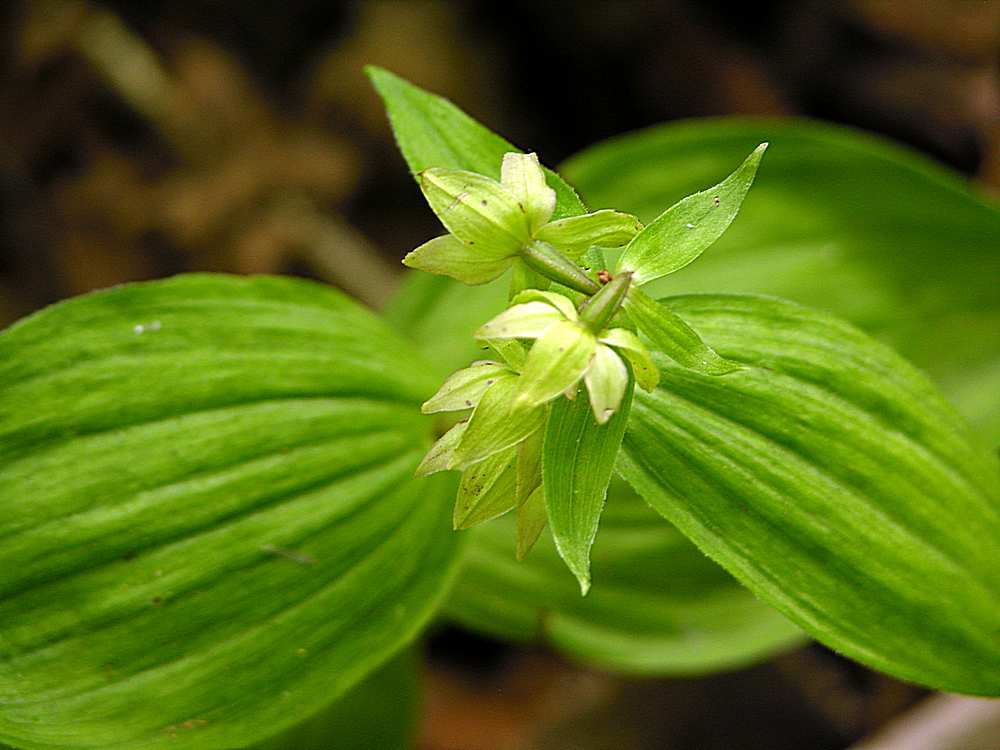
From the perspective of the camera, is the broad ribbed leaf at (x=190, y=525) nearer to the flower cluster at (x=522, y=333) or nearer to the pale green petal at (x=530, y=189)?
the flower cluster at (x=522, y=333)

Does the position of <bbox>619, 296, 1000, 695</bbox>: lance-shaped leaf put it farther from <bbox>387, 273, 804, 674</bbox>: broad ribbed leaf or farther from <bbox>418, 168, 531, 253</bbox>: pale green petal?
<bbox>387, 273, 804, 674</bbox>: broad ribbed leaf

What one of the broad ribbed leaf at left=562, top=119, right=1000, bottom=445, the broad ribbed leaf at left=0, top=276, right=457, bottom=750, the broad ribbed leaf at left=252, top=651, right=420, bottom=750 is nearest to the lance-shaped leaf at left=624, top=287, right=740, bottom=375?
the broad ribbed leaf at left=0, top=276, right=457, bottom=750

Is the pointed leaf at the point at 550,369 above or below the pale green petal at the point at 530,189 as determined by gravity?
below

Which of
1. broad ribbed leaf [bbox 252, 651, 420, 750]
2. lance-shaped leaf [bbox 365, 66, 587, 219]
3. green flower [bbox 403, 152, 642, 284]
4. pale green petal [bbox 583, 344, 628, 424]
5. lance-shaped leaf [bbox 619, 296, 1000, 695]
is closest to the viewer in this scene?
pale green petal [bbox 583, 344, 628, 424]

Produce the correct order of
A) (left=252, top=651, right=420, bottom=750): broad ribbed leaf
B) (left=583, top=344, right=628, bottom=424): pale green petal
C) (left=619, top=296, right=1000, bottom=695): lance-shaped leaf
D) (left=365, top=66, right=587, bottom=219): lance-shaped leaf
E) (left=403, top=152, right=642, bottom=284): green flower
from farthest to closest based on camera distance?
1. (left=252, top=651, right=420, bottom=750): broad ribbed leaf
2. (left=365, top=66, right=587, bottom=219): lance-shaped leaf
3. (left=619, top=296, right=1000, bottom=695): lance-shaped leaf
4. (left=403, top=152, right=642, bottom=284): green flower
5. (left=583, top=344, right=628, bottom=424): pale green petal

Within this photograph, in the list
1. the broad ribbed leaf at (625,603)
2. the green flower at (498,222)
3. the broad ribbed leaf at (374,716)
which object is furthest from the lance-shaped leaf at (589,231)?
the broad ribbed leaf at (374,716)

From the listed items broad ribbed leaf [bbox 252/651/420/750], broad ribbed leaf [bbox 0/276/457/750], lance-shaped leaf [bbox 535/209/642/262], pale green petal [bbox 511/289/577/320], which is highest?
lance-shaped leaf [bbox 535/209/642/262]

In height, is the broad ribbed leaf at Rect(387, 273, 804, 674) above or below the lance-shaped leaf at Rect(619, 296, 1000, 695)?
below
